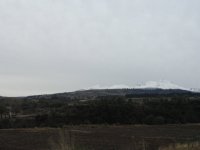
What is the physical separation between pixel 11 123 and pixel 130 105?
2003 centimetres

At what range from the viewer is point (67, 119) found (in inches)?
3118

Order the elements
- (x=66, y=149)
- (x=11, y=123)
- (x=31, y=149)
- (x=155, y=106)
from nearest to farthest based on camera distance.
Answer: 1. (x=66, y=149)
2. (x=31, y=149)
3. (x=11, y=123)
4. (x=155, y=106)

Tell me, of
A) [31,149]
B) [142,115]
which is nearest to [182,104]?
[142,115]

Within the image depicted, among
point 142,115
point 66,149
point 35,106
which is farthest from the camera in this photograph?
point 35,106

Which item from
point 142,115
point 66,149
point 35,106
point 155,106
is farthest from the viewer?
point 35,106

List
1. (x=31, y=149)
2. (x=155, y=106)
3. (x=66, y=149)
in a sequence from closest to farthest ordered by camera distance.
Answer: (x=66, y=149) < (x=31, y=149) < (x=155, y=106)

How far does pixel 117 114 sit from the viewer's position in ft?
260

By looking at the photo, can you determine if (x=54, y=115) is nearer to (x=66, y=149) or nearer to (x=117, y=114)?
(x=117, y=114)

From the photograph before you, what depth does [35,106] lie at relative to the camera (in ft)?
364

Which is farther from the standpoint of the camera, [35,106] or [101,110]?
[35,106]

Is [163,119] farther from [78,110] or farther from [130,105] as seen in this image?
[78,110]

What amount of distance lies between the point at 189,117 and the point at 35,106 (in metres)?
40.1

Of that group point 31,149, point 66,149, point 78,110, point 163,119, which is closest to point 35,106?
point 78,110

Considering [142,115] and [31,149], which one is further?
[142,115]
